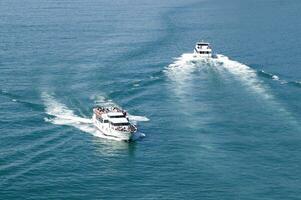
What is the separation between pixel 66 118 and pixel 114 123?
42.6 ft

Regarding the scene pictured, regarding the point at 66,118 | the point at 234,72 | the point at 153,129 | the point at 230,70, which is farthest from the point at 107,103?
the point at 230,70

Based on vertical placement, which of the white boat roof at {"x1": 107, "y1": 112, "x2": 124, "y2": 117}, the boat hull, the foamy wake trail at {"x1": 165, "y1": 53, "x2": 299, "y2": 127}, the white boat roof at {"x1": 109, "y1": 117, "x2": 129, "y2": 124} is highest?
the foamy wake trail at {"x1": 165, "y1": 53, "x2": 299, "y2": 127}

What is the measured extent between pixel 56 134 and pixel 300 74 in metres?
75.5

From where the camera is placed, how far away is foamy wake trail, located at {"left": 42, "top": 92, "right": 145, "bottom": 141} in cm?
14488

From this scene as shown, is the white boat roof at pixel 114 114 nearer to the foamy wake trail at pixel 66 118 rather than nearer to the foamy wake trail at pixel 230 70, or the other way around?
Answer: the foamy wake trail at pixel 66 118

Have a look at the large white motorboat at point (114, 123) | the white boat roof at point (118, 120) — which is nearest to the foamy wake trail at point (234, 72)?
the large white motorboat at point (114, 123)

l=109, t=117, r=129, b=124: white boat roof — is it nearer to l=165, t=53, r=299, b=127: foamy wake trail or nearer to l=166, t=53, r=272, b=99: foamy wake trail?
l=165, t=53, r=299, b=127: foamy wake trail

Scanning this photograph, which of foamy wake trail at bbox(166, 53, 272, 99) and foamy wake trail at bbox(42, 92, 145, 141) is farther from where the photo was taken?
foamy wake trail at bbox(166, 53, 272, 99)

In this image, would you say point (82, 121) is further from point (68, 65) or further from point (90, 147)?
point (68, 65)

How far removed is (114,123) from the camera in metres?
142

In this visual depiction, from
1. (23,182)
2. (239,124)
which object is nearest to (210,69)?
(239,124)

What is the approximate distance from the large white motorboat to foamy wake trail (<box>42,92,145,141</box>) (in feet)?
4.04

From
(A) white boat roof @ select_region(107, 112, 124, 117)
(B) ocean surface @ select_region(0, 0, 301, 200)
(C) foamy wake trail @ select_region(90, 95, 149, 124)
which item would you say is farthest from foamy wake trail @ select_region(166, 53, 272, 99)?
(A) white boat roof @ select_region(107, 112, 124, 117)

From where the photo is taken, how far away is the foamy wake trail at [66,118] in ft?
475
